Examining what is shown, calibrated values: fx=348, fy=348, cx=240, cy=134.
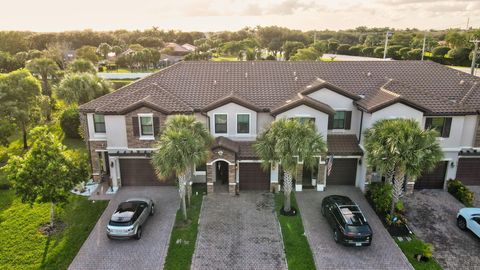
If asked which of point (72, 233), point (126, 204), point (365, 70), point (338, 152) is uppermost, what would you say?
point (365, 70)

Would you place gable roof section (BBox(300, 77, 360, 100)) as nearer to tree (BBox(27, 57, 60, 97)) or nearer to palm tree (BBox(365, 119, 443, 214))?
palm tree (BBox(365, 119, 443, 214))

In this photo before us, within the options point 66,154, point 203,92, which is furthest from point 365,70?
point 66,154

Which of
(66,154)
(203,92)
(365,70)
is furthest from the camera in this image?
(365,70)

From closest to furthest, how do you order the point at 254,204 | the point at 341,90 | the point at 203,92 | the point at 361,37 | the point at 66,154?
1. the point at 66,154
2. the point at 254,204
3. the point at 341,90
4. the point at 203,92
5. the point at 361,37

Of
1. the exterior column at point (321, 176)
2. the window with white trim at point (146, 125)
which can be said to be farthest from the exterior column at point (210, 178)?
the exterior column at point (321, 176)

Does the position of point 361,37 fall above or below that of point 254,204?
above

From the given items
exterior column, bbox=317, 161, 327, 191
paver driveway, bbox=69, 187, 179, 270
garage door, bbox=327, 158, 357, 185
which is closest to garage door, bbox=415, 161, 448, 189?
garage door, bbox=327, 158, 357, 185

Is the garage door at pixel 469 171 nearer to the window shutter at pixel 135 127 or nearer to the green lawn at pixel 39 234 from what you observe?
the window shutter at pixel 135 127

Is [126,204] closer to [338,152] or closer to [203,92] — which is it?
[203,92]

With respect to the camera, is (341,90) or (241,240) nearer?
(241,240)
